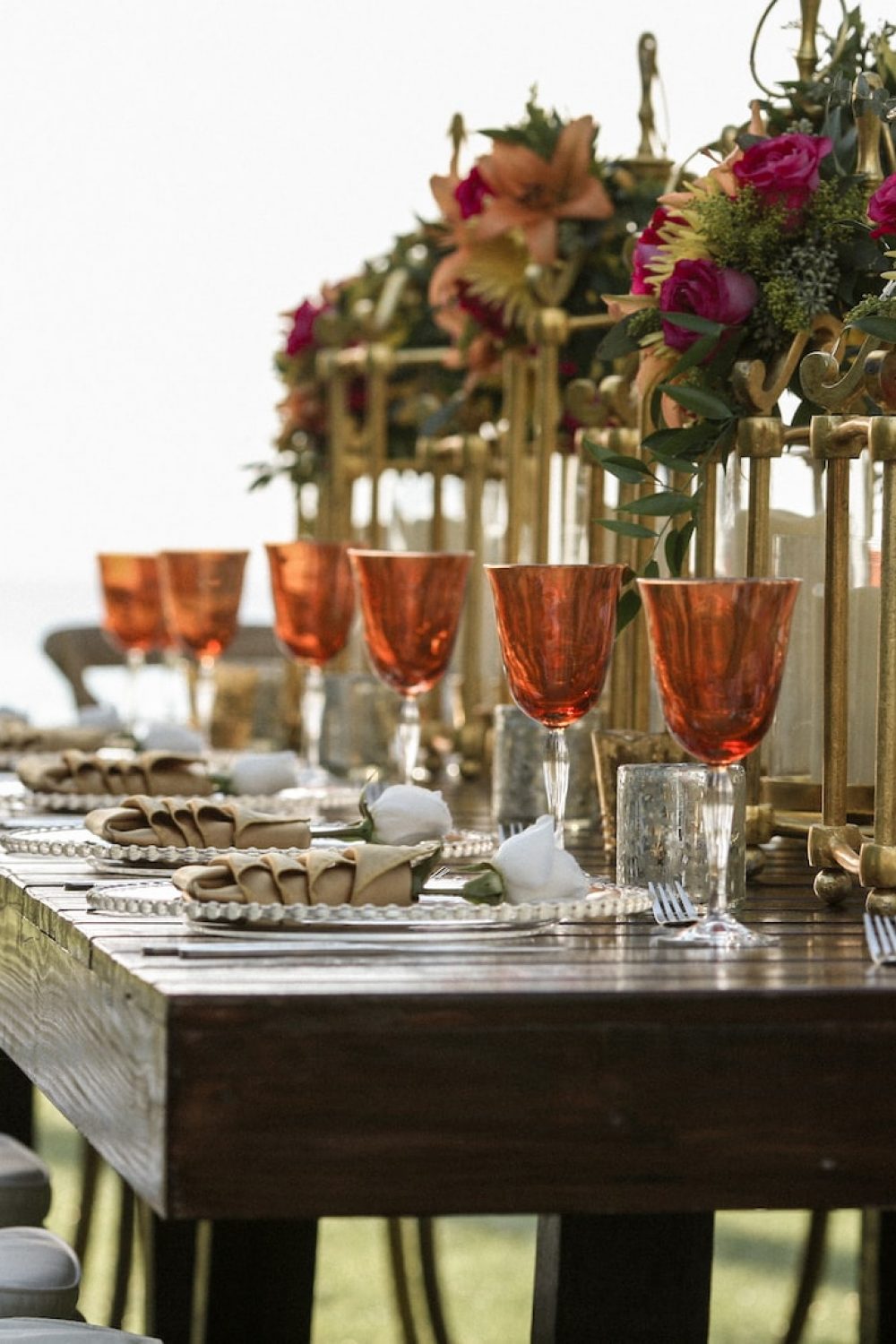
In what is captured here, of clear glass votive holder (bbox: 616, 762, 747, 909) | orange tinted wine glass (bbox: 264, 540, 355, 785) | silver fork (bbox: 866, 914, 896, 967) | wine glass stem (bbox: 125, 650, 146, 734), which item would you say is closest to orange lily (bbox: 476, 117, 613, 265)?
orange tinted wine glass (bbox: 264, 540, 355, 785)

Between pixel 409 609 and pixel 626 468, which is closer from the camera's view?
pixel 626 468

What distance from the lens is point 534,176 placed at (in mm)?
2211

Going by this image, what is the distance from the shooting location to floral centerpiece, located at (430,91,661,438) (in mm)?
2203

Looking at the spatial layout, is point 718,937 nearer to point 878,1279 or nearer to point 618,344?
point 618,344

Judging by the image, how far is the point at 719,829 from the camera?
44.9 inches

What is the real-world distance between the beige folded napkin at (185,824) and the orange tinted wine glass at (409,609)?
0.33 meters

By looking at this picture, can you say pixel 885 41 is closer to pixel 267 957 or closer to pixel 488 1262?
pixel 267 957

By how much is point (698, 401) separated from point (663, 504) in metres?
0.07

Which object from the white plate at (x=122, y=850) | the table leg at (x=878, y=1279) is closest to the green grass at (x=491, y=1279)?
the table leg at (x=878, y=1279)

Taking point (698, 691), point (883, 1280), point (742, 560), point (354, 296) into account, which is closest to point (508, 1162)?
point (698, 691)

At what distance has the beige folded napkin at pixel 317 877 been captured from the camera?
43.3 inches

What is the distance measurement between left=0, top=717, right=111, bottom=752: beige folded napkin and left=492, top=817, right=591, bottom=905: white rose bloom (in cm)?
108

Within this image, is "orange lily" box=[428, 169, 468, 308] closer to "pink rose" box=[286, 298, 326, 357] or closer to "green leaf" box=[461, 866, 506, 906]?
"pink rose" box=[286, 298, 326, 357]

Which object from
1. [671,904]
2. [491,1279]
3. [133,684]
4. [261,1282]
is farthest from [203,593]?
[491,1279]
